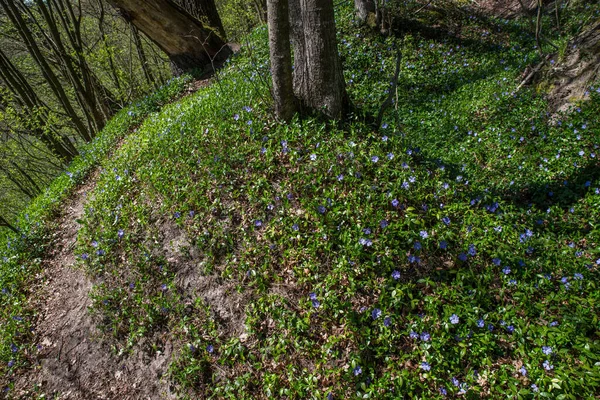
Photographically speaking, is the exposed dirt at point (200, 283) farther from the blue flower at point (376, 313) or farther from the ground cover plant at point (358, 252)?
the blue flower at point (376, 313)

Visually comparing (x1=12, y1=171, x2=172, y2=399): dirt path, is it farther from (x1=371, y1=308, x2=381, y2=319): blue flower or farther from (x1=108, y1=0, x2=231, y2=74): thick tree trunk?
(x1=108, y1=0, x2=231, y2=74): thick tree trunk

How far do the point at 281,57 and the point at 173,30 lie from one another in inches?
210

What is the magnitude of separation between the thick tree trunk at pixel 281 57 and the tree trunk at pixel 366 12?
174 inches

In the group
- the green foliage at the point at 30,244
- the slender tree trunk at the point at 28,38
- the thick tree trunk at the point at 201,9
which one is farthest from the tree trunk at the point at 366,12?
the slender tree trunk at the point at 28,38

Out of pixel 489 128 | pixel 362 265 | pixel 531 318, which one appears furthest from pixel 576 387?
pixel 489 128

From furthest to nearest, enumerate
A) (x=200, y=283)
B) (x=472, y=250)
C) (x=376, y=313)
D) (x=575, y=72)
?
1. (x=575, y=72)
2. (x=200, y=283)
3. (x=472, y=250)
4. (x=376, y=313)

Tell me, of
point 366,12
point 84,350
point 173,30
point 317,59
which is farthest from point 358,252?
point 173,30

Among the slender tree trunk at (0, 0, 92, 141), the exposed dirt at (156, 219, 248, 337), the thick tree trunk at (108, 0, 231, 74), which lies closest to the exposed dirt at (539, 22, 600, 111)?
the exposed dirt at (156, 219, 248, 337)

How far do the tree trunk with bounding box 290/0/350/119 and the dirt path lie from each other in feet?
12.1

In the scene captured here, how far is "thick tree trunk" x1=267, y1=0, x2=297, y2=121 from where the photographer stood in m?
3.88

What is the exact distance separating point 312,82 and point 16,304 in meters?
5.55

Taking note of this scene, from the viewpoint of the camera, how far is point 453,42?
7840 mm

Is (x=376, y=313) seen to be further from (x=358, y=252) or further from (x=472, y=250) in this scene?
(x=472, y=250)

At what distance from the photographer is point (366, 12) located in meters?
7.72
